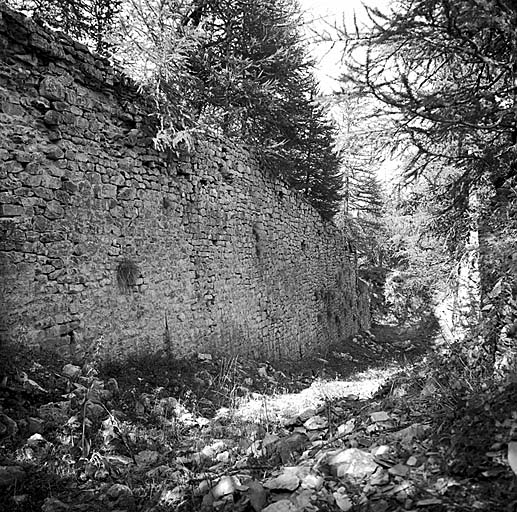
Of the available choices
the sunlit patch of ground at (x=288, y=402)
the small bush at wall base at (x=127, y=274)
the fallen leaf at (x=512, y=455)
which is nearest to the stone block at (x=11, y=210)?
the small bush at wall base at (x=127, y=274)

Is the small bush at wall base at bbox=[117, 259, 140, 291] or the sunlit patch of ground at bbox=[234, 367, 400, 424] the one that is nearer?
the sunlit patch of ground at bbox=[234, 367, 400, 424]

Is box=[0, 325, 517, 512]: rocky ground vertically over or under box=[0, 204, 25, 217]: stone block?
under

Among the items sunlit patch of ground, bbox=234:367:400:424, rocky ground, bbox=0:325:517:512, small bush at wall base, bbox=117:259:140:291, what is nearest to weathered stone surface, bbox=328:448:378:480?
rocky ground, bbox=0:325:517:512

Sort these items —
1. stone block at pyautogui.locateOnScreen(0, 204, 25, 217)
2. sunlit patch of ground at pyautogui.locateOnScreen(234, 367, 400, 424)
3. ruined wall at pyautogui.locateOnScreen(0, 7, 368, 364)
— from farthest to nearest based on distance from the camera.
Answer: sunlit patch of ground at pyautogui.locateOnScreen(234, 367, 400, 424), ruined wall at pyautogui.locateOnScreen(0, 7, 368, 364), stone block at pyautogui.locateOnScreen(0, 204, 25, 217)

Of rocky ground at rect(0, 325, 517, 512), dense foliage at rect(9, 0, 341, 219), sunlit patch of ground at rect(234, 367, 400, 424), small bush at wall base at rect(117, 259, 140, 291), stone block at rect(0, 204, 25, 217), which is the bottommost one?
sunlit patch of ground at rect(234, 367, 400, 424)

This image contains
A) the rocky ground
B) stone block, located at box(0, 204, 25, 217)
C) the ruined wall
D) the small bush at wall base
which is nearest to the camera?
the rocky ground

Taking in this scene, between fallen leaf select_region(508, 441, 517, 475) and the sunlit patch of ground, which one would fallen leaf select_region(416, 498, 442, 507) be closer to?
fallen leaf select_region(508, 441, 517, 475)

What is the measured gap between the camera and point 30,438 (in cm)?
363

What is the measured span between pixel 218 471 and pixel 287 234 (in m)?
8.43

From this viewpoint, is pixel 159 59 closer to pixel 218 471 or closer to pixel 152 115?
pixel 152 115

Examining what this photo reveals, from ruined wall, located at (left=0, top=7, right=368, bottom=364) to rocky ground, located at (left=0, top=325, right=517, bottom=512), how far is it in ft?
2.27

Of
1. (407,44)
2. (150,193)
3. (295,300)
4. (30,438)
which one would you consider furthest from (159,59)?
(295,300)

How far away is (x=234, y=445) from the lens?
13.6 feet

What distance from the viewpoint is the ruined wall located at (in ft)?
16.1
